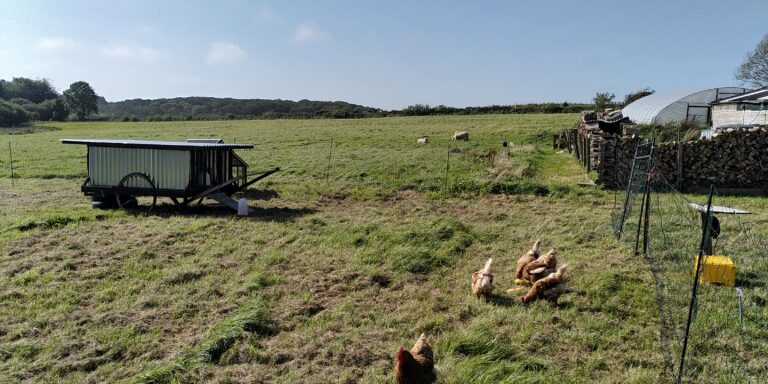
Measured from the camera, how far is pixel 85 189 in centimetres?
1270

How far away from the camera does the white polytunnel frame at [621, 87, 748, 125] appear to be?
96.9 feet

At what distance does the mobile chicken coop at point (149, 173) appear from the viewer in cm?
1228

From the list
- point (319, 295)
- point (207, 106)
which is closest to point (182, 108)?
point (207, 106)

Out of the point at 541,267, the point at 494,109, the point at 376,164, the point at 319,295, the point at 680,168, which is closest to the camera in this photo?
the point at 319,295

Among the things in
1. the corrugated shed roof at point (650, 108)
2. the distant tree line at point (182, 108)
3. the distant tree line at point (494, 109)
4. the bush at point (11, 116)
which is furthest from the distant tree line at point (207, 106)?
the corrugated shed roof at point (650, 108)

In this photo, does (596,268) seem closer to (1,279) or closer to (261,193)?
(1,279)

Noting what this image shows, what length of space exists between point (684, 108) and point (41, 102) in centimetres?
12064

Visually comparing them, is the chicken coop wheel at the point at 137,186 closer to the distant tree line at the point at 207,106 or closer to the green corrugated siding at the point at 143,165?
the green corrugated siding at the point at 143,165

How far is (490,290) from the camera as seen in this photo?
6.56m

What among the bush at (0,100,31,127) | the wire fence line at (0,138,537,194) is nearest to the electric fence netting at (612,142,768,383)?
the wire fence line at (0,138,537,194)

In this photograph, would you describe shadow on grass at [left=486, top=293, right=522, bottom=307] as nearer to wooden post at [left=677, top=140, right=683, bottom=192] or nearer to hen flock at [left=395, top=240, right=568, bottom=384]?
hen flock at [left=395, top=240, right=568, bottom=384]

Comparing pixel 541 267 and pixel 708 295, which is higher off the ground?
pixel 541 267

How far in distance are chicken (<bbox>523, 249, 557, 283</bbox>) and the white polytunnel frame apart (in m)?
25.7

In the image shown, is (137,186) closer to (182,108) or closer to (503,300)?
(503,300)
